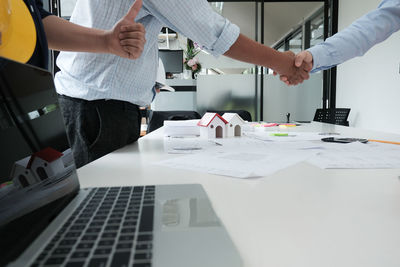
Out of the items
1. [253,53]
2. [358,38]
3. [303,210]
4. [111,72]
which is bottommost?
[303,210]

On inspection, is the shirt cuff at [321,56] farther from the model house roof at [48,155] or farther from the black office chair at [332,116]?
the black office chair at [332,116]

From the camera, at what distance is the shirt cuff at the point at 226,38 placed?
1.05 metres

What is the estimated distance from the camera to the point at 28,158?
0.31 meters

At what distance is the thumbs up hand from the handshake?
78 cm

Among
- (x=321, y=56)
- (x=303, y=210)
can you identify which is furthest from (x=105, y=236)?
(x=321, y=56)

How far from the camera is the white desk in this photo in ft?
0.79

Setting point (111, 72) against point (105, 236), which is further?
point (111, 72)

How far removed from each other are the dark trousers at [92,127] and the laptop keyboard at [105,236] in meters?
0.68

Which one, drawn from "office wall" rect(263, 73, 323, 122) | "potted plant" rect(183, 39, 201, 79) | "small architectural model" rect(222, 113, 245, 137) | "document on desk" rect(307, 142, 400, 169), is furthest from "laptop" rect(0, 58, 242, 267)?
"office wall" rect(263, 73, 323, 122)

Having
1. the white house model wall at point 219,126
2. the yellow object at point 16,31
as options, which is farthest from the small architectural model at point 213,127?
the yellow object at point 16,31

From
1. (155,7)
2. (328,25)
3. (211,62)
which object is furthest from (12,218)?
(328,25)

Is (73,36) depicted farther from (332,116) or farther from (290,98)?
(290,98)

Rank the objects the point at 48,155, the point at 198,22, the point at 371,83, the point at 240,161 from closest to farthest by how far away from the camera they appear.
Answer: the point at 48,155, the point at 240,161, the point at 198,22, the point at 371,83

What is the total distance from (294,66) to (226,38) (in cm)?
58
